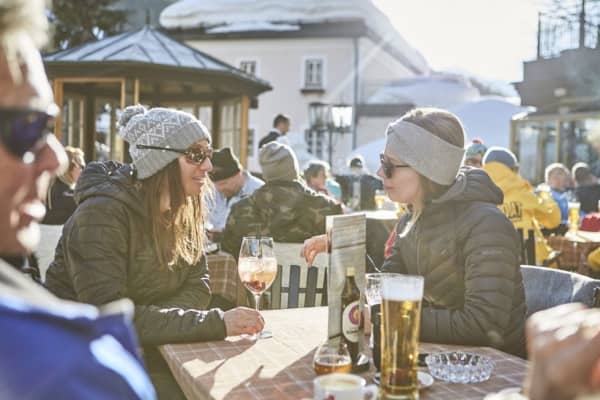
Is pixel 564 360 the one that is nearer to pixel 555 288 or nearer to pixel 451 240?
pixel 451 240

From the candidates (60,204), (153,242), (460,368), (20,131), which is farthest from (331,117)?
(20,131)

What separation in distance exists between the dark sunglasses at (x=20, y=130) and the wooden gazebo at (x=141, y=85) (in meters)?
8.30

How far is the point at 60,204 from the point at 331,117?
9925 mm

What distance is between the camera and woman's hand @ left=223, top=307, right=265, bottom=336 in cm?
239

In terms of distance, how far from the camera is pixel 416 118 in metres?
2.98

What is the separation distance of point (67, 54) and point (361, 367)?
901 cm

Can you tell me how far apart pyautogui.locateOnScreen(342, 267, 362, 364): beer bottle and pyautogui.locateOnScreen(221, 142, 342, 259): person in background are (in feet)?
10.7

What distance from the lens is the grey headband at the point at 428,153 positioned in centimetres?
291

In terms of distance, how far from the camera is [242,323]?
7.84 feet

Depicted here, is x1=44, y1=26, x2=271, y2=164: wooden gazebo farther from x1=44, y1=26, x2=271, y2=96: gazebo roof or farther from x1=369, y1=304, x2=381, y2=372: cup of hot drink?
x1=369, y1=304, x2=381, y2=372: cup of hot drink

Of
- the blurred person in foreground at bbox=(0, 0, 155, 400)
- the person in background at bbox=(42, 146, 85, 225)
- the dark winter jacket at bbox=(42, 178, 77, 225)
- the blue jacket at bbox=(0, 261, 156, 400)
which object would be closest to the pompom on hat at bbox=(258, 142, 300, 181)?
the person in background at bbox=(42, 146, 85, 225)

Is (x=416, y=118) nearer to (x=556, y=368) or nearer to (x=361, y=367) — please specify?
(x=361, y=367)

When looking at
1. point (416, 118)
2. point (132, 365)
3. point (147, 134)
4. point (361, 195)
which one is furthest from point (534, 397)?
point (361, 195)

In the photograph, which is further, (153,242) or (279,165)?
(279,165)
